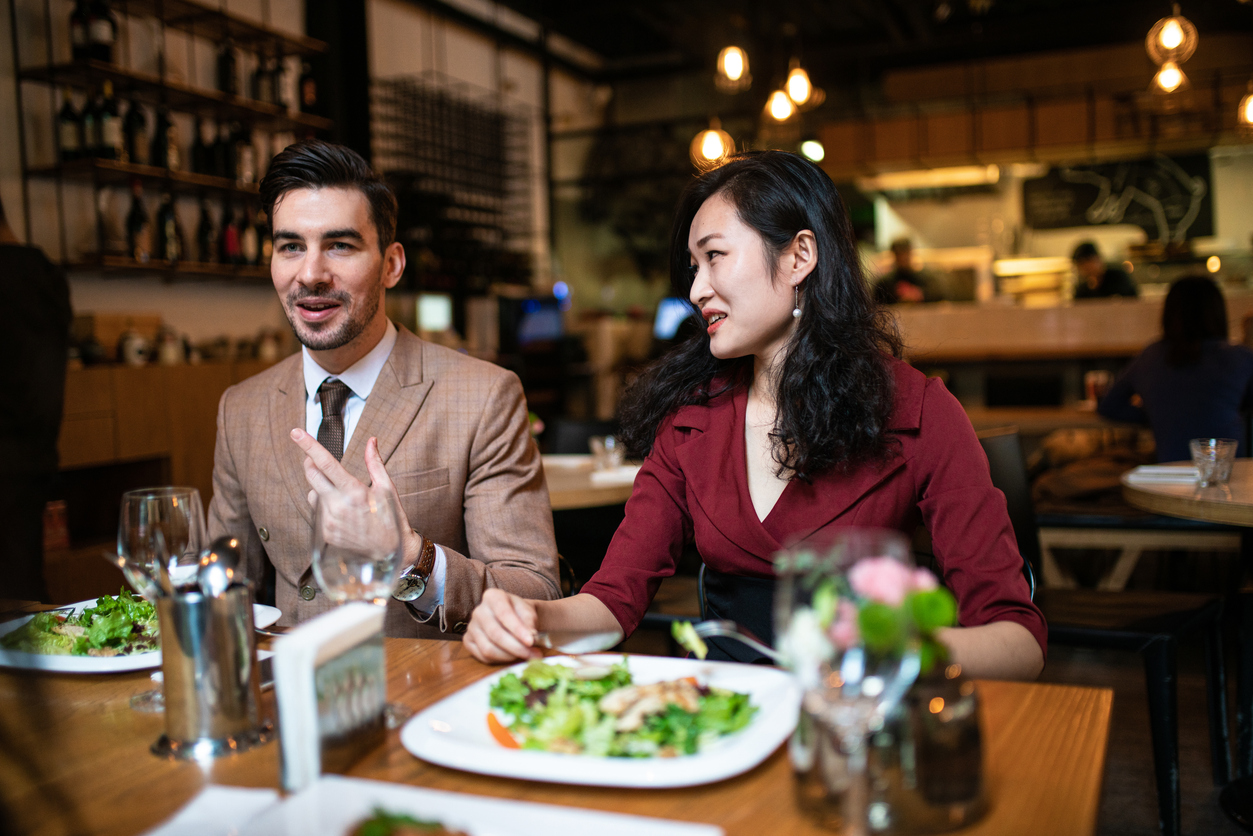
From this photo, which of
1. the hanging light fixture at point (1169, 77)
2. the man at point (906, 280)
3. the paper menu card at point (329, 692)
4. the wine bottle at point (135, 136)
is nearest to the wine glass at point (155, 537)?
the paper menu card at point (329, 692)

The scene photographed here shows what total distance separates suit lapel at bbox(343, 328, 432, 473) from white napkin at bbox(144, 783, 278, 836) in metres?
0.99

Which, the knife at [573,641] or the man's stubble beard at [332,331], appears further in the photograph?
the man's stubble beard at [332,331]

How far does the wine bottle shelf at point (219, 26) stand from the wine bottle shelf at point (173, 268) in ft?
4.05

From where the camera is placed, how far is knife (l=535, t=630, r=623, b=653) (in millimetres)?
1166

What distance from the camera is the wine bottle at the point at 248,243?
5.58m

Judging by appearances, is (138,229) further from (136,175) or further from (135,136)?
(135,136)

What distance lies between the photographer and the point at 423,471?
5.88 feet

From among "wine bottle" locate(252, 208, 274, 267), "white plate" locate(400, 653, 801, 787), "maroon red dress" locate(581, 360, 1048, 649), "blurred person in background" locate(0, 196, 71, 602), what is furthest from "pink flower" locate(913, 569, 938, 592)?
"wine bottle" locate(252, 208, 274, 267)

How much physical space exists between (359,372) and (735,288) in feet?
2.49

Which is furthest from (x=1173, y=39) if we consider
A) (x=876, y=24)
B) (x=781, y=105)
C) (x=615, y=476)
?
(x=876, y=24)

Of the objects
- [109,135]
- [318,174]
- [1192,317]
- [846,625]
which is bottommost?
[846,625]

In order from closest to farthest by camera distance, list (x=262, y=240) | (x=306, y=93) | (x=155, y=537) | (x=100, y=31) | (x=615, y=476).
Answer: (x=155, y=537)
(x=615, y=476)
(x=100, y=31)
(x=262, y=240)
(x=306, y=93)

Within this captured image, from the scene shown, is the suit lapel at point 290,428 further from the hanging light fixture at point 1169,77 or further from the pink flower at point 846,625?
the hanging light fixture at point 1169,77

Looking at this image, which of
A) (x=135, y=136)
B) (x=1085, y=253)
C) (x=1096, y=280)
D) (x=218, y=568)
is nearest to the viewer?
(x=218, y=568)
